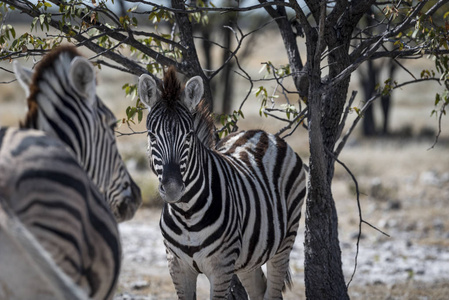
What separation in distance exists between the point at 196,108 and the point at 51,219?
2550 millimetres

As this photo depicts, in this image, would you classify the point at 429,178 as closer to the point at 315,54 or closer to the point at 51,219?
the point at 315,54

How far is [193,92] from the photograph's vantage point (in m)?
4.90

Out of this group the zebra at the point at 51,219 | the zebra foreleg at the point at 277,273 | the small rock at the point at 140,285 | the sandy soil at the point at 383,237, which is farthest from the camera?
the sandy soil at the point at 383,237

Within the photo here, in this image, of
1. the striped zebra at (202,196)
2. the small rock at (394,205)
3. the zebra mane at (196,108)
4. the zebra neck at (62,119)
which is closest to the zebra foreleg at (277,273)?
the striped zebra at (202,196)

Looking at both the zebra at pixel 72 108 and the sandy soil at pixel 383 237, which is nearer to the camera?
the zebra at pixel 72 108

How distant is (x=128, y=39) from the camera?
560 cm

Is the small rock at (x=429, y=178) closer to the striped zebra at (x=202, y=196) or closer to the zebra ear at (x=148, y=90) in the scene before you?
the striped zebra at (x=202, y=196)

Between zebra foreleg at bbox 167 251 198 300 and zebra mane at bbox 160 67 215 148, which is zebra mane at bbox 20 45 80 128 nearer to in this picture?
zebra mane at bbox 160 67 215 148

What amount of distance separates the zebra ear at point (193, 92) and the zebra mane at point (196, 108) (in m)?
0.05

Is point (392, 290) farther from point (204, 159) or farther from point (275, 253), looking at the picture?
point (204, 159)

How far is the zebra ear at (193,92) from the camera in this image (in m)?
4.81

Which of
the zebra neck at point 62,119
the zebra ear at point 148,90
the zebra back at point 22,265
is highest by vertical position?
the zebra ear at point 148,90

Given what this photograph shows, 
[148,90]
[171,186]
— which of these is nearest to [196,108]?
[148,90]

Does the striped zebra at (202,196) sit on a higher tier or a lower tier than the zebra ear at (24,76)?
lower
